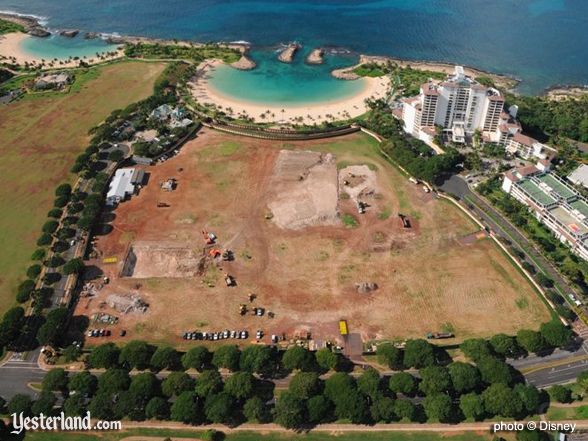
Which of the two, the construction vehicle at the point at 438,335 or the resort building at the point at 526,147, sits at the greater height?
the resort building at the point at 526,147

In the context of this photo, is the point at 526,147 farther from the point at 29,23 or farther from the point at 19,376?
the point at 29,23

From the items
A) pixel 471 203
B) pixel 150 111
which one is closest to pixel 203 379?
pixel 471 203

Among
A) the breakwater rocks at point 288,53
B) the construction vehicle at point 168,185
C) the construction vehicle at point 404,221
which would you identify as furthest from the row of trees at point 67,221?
the construction vehicle at point 404,221

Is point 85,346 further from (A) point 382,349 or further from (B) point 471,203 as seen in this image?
(B) point 471,203

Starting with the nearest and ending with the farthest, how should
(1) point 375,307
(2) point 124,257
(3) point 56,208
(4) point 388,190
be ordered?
(1) point 375,307, (2) point 124,257, (3) point 56,208, (4) point 388,190

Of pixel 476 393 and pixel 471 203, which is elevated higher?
pixel 471 203

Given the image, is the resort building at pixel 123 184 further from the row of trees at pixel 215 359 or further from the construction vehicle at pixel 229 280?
the row of trees at pixel 215 359

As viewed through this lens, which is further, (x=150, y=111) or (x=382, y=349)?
(x=150, y=111)
